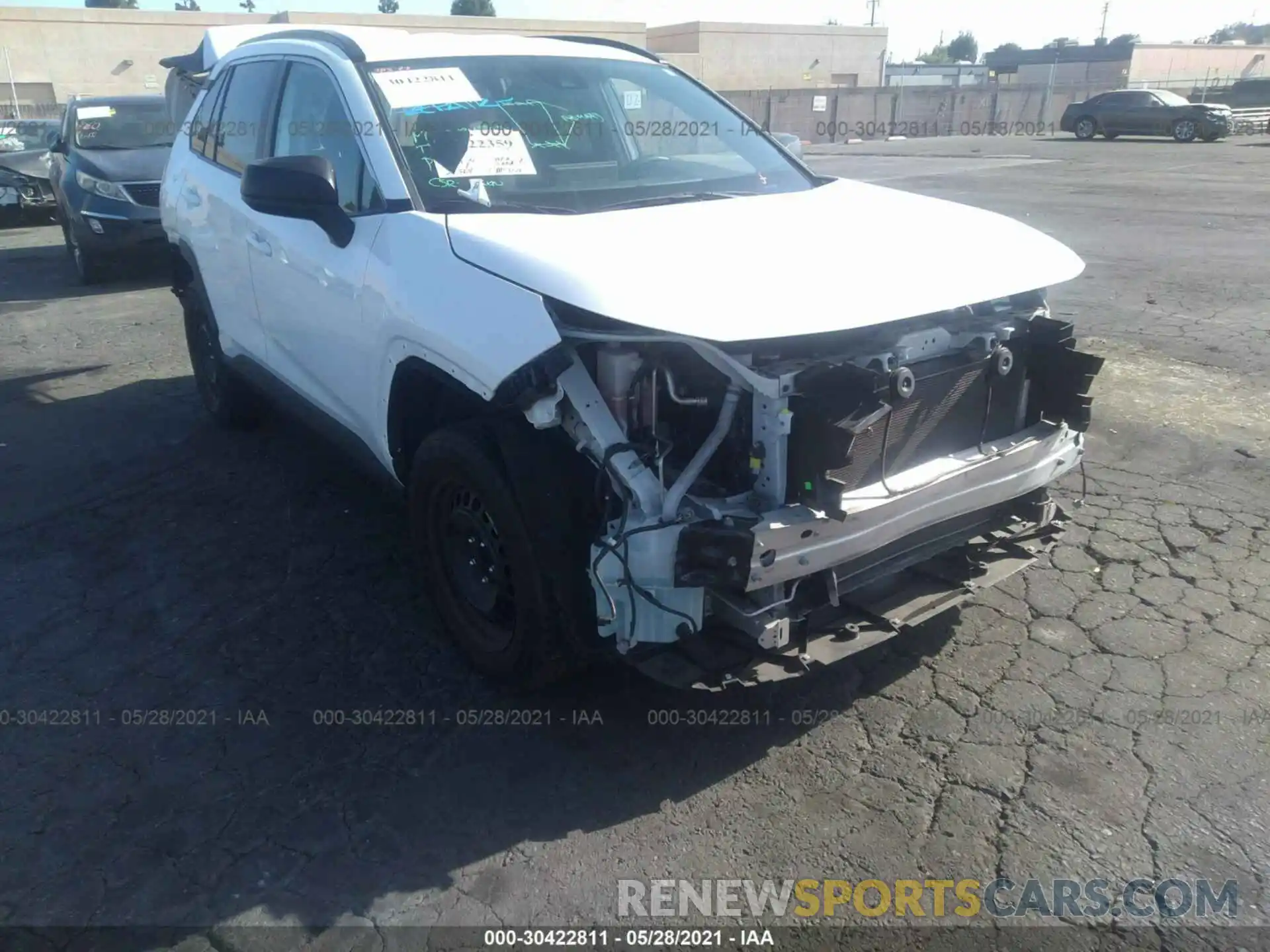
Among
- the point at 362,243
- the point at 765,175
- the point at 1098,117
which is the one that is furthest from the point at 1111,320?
the point at 1098,117

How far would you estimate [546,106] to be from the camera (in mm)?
4051

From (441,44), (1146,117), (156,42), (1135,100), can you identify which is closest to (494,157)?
(441,44)

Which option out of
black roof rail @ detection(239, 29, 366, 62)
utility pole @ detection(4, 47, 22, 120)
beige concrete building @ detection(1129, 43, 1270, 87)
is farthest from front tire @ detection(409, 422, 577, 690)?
beige concrete building @ detection(1129, 43, 1270, 87)

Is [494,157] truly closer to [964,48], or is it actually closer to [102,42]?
[102,42]

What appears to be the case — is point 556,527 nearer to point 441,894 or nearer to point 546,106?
point 441,894

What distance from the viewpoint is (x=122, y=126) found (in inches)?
468

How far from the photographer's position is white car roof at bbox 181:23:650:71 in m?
3.95

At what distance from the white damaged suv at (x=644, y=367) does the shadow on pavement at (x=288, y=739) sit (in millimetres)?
334

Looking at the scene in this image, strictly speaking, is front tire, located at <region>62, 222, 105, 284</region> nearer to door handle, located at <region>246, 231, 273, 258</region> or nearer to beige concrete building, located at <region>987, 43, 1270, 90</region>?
door handle, located at <region>246, 231, 273, 258</region>

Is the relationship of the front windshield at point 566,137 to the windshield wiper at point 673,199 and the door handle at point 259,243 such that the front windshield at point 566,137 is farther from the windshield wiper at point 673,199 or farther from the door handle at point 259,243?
the door handle at point 259,243

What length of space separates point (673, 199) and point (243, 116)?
2.52 m

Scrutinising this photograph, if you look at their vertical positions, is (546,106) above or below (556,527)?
above

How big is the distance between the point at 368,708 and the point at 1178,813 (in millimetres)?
2518

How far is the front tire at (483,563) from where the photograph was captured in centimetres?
303
